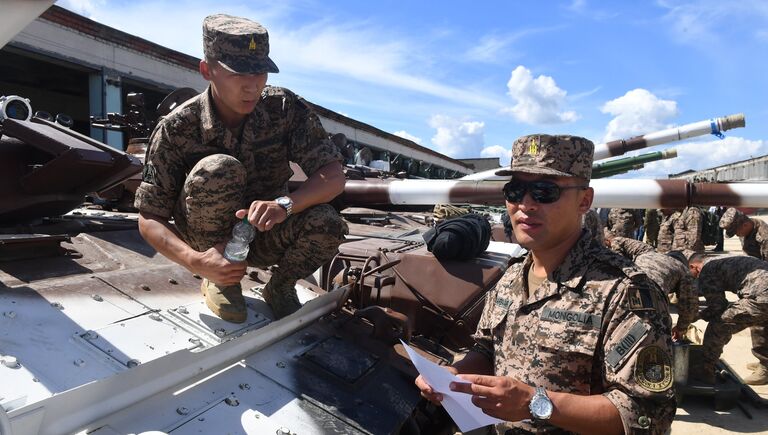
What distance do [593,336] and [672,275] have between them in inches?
151

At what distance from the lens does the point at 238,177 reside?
109 inches

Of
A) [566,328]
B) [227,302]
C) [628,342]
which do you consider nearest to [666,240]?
[227,302]

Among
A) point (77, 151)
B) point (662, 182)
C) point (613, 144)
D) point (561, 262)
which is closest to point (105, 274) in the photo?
point (77, 151)

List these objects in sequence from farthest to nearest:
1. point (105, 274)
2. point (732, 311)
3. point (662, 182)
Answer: point (732, 311), point (662, 182), point (105, 274)

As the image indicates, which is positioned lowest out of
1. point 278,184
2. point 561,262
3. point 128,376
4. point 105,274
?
point 128,376

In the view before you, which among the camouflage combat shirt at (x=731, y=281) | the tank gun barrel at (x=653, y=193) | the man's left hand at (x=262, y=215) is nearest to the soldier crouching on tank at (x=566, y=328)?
the man's left hand at (x=262, y=215)

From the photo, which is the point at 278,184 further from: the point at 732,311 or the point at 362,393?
the point at 732,311

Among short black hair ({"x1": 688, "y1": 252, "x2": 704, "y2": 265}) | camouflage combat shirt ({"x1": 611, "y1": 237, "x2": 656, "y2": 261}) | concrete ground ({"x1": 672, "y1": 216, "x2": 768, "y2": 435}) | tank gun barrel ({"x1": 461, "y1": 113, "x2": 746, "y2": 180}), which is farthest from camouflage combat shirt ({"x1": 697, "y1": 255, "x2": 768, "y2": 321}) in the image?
tank gun barrel ({"x1": 461, "y1": 113, "x2": 746, "y2": 180})

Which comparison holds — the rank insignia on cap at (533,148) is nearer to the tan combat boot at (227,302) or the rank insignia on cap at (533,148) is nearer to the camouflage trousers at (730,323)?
the tan combat boot at (227,302)

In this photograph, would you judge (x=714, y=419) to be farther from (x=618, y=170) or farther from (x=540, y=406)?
(x=618, y=170)

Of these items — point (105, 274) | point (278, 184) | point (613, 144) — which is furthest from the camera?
point (613, 144)

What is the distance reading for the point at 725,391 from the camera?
16.8 ft

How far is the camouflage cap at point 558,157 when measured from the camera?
2.02 meters

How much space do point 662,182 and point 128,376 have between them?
3.97 meters
